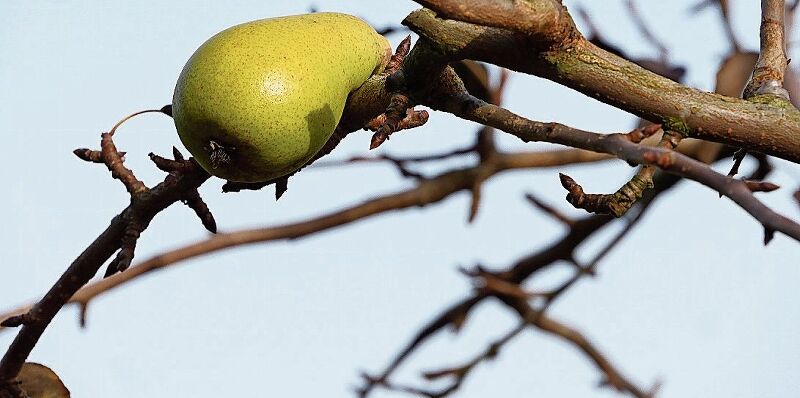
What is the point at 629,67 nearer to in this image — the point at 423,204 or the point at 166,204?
the point at 166,204

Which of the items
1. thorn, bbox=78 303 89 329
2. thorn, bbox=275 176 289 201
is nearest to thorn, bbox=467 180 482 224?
thorn, bbox=78 303 89 329

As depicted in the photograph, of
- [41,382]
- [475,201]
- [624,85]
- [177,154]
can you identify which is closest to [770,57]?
[624,85]

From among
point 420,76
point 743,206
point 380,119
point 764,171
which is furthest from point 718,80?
point 743,206

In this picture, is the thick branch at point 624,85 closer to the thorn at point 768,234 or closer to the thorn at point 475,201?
the thorn at point 768,234

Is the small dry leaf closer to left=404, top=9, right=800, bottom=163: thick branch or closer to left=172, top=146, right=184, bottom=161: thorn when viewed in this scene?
left=172, top=146, right=184, bottom=161: thorn

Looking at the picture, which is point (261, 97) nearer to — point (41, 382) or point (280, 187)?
point (280, 187)

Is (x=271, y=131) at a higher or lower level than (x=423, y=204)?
higher

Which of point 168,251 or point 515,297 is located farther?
point 515,297
